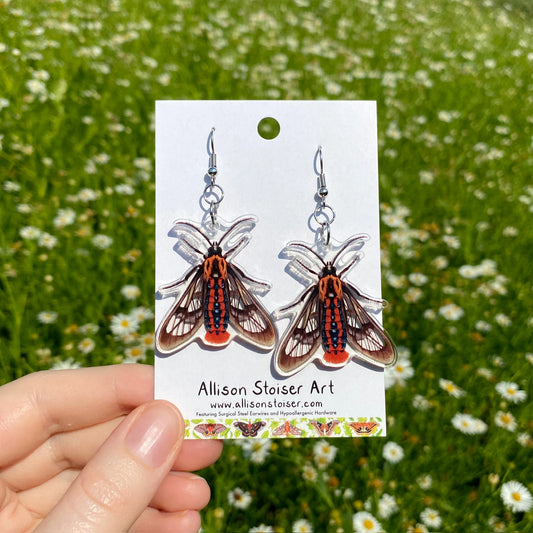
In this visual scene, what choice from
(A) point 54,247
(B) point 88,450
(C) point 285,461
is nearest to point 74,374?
(B) point 88,450

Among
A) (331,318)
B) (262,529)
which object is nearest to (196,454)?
(262,529)

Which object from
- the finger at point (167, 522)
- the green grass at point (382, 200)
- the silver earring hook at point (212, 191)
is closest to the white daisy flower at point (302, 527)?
the green grass at point (382, 200)

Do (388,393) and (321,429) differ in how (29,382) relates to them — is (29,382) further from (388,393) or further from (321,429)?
(388,393)

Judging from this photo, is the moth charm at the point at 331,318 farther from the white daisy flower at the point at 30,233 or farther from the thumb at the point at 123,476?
the white daisy flower at the point at 30,233

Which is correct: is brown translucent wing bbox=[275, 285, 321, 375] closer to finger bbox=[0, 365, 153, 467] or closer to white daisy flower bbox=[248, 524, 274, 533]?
finger bbox=[0, 365, 153, 467]

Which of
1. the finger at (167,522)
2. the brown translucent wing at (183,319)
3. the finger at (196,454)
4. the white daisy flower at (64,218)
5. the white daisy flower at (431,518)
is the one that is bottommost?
the white daisy flower at (431,518)
